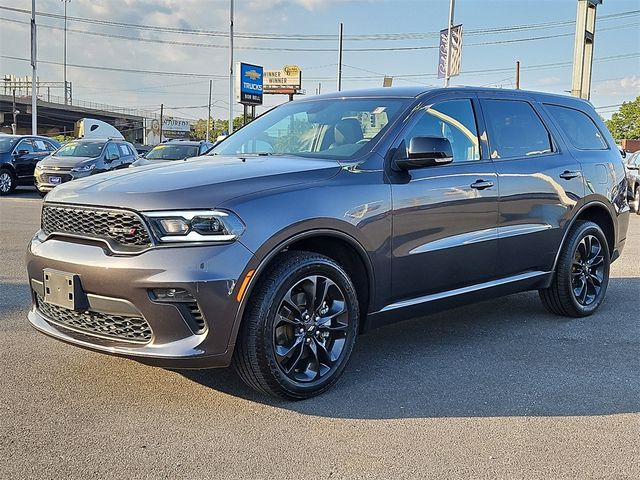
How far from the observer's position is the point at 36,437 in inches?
123

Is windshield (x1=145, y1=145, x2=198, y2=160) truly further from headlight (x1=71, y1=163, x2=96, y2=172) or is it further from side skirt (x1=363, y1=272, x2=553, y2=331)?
side skirt (x1=363, y1=272, x2=553, y2=331)

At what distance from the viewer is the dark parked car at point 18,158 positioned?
17.2 m

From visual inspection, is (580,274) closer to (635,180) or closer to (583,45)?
(635,180)

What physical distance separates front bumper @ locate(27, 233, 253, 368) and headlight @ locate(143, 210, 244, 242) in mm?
53

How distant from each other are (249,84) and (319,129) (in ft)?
122

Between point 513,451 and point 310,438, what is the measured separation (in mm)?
978

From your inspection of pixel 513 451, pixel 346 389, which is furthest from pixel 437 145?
pixel 513 451

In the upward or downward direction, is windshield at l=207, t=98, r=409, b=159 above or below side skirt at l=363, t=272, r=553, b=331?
above

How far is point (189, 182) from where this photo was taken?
3.48 m

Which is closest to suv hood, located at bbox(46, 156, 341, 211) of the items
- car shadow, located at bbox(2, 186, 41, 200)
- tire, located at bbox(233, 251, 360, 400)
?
tire, located at bbox(233, 251, 360, 400)

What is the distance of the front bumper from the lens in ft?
10.5

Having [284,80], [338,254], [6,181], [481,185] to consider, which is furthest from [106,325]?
[284,80]

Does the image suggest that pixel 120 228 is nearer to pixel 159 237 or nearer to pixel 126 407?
pixel 159 237

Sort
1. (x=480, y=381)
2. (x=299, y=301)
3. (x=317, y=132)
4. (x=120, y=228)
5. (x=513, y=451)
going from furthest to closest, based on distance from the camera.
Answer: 1. (x=317, y=132)
2. (x=480, y=381)
3. (x=299, y=301)
4. (x=120, y=228)
5. (x=513, y=451)
